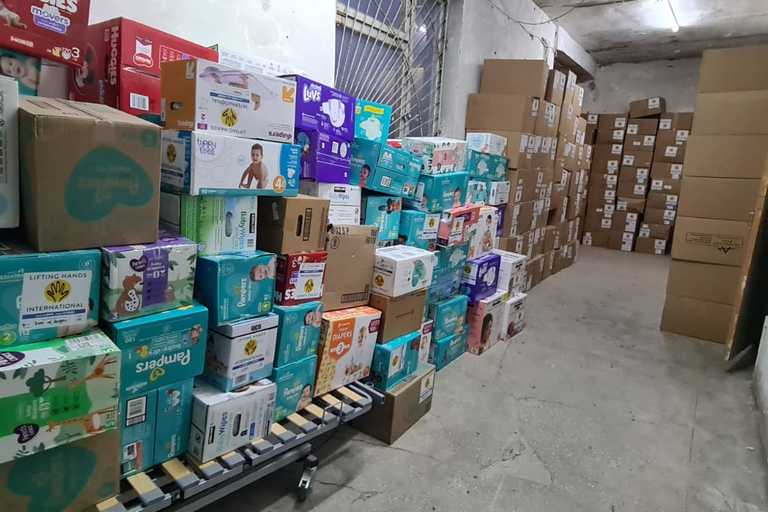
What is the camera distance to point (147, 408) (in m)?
1.34

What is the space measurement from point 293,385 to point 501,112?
309 cm

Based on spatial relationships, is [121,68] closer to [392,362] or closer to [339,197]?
[339,197]

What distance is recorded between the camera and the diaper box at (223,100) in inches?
56.4

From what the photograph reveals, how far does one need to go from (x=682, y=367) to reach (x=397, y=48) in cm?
289

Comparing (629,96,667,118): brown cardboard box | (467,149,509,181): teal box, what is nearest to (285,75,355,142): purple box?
(467,149,509,181): teal box

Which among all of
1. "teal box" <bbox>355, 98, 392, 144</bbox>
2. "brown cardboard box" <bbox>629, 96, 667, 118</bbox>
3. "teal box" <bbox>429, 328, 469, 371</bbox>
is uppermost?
"brown cardboard box" <bbox>629, 96, 667, 118</bbox>

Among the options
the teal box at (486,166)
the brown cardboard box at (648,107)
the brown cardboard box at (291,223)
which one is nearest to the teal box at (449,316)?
the teal box at (486,166)

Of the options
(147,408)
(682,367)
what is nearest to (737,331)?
(682,367)

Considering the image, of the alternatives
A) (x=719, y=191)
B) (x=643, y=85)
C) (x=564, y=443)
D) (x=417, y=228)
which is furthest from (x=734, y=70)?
(x=643, y=85)

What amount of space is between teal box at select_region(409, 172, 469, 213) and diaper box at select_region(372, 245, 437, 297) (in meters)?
0.45

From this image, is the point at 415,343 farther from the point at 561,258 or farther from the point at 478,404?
the point at 561,258

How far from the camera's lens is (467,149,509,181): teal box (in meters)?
3.33

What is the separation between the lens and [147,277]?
1.28 m

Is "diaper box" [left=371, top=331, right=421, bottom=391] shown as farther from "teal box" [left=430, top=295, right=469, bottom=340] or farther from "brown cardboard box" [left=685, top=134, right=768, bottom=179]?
"brown cardboard box" [left=685, top=134, right=768, bottom=179]
